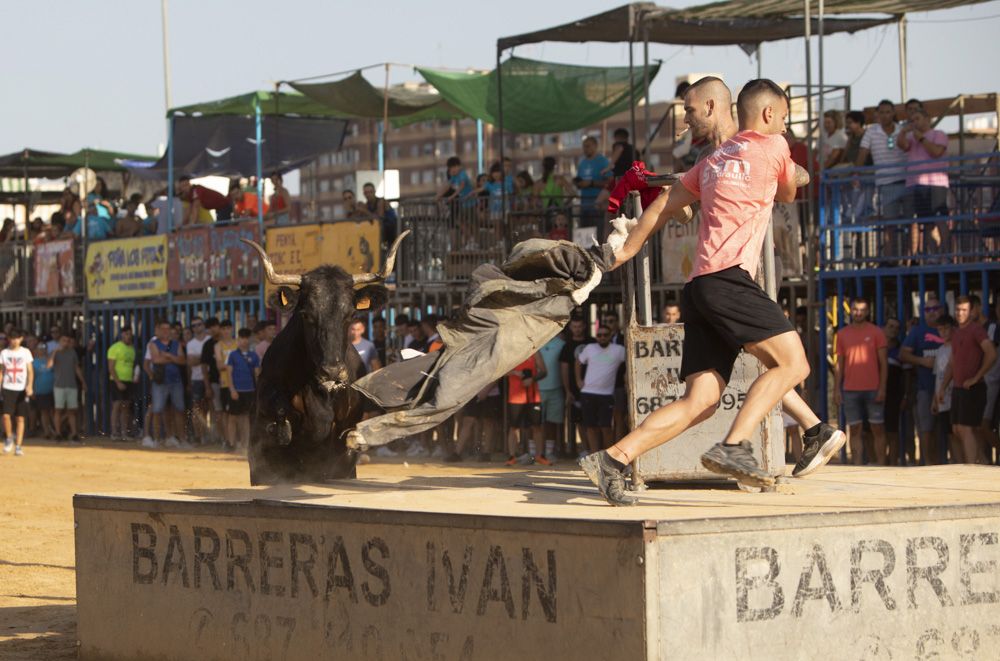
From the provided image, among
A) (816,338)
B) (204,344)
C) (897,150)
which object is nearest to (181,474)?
(204,344)

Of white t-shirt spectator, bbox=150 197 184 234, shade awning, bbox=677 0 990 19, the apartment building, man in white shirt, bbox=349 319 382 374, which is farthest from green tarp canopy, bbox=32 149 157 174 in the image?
the apartment building

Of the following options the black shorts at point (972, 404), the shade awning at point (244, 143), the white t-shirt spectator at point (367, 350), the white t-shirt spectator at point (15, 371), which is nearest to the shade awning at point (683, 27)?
the white t-shirt spectator at point (367, 350)

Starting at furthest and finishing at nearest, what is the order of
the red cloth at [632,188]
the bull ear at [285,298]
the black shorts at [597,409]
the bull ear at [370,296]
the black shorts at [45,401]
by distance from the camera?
the black shorts at [45,401] < the black shorts at [597,409] < the bull ear at [370,296] < the bull ear at [285,298] < the red cloth at [632,188]

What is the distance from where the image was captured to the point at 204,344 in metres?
27.0

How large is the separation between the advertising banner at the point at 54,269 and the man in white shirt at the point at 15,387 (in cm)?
578

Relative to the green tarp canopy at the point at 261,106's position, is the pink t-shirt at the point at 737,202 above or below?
below

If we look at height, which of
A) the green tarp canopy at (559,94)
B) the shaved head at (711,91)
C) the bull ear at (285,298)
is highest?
the green tarp canopy at (559,94)

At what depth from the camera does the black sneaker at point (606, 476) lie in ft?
26.0

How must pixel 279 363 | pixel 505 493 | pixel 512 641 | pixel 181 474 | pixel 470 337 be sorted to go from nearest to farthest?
pixel 512 641 < pixel 470 337 < pixel 505 493 < pixel 279 363 < pixel 181 474

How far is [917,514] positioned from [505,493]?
94.0 inches

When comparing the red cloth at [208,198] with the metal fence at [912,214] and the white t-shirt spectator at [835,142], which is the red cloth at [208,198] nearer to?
the white t-shirt spectator at [835,142]

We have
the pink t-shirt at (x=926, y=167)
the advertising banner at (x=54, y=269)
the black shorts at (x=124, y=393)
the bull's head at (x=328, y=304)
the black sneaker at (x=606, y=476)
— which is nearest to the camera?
the black sneaker at (x=606, y=476)

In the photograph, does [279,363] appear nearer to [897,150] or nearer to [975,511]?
[975,511]

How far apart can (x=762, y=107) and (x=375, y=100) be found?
18805 millimetres
